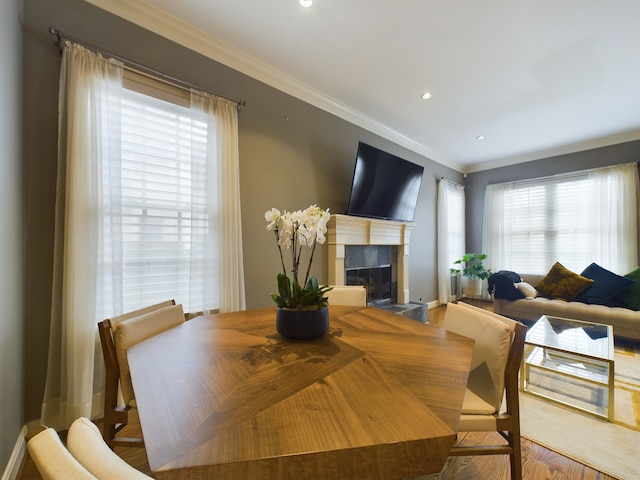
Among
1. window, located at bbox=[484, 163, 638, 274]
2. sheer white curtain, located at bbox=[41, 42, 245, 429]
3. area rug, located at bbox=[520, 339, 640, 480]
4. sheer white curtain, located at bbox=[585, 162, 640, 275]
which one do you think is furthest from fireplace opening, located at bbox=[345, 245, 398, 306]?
sheer white curtain, located at bbox=[585, 162, 640, 275]

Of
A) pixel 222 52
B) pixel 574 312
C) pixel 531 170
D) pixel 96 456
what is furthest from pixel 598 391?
pixel 222 52

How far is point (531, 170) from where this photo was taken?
4.79 m

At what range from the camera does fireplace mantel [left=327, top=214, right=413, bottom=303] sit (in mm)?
3014

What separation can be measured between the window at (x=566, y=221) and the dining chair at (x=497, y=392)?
14.6 ft

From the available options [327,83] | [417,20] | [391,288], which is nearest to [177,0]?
[327,83]

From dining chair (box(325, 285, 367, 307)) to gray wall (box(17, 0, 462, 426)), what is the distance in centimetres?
83

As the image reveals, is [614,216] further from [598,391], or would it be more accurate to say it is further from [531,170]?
[598,391]

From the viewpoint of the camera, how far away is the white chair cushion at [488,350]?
43.4 inches

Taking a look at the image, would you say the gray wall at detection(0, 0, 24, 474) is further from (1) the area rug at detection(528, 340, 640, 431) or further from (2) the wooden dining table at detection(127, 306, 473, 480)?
(1) the area rug at detection(528, 340, 640, 431)

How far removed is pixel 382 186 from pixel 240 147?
69.2 inches

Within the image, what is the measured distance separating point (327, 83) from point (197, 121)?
4.52 feet

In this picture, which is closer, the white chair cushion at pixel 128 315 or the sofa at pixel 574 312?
the white chair cushion at pixel 128 315

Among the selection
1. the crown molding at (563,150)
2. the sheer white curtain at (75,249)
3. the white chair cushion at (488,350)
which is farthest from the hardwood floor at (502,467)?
the crown molding at (563,150)

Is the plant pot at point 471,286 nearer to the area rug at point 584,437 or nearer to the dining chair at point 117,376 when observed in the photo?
the area rug at point 584,437
